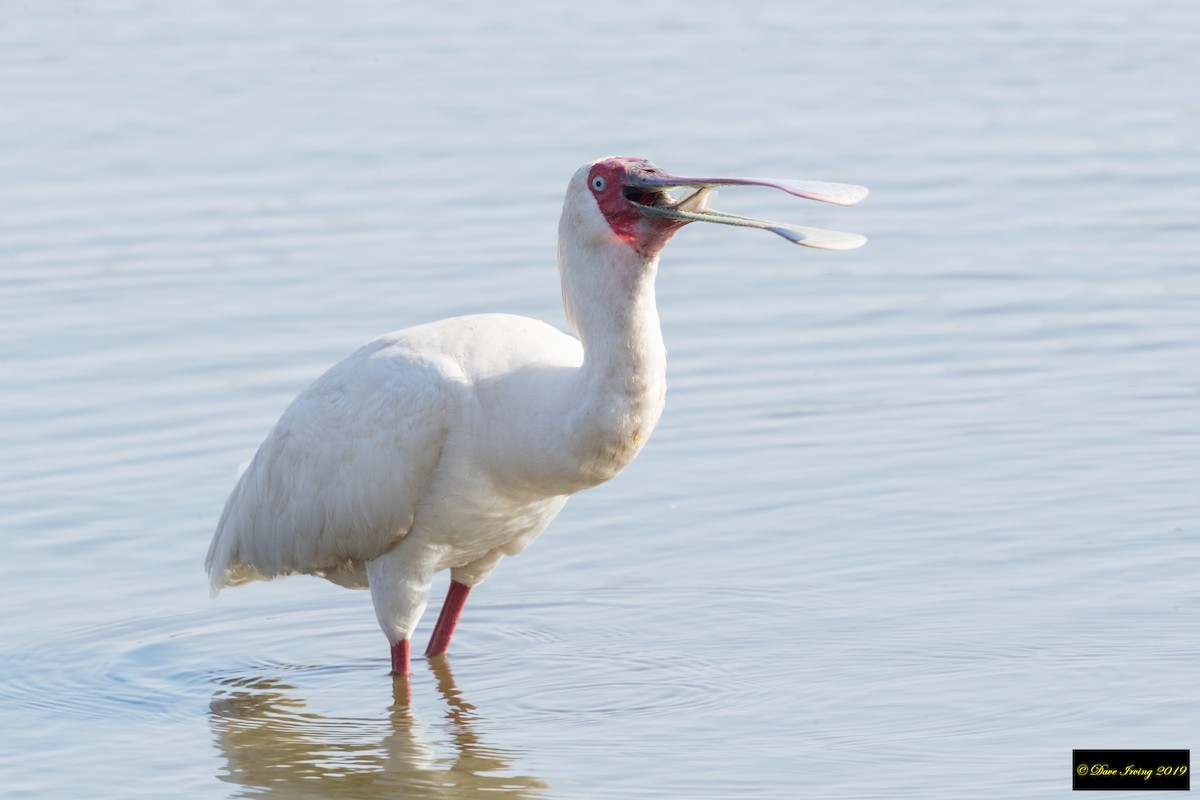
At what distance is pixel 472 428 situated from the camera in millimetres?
8234

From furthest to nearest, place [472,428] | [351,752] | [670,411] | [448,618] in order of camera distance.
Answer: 1. [670,411]
2. [448,618]
3. [351,752]
4. [472,428]

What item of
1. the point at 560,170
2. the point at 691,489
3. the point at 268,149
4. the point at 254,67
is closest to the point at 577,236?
the point at 691,489

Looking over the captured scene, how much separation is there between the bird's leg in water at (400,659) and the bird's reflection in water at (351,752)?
42 mm

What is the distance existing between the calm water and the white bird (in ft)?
1.99

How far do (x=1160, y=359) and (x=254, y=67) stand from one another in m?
10.7

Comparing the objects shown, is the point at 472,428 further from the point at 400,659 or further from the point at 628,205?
the point at 400,659

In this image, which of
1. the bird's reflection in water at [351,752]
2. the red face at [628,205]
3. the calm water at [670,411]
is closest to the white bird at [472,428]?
the red face at [628,205]

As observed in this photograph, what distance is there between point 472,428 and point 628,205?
1.15 metres

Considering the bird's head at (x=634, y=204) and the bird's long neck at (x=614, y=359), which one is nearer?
the bird's head at (x=634, y=204)

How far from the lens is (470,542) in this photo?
A: 8680mm

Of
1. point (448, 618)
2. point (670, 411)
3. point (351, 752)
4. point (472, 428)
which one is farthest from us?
point (670, 411)

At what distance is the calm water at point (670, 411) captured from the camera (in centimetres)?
866

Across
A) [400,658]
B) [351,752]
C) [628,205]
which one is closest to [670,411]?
[400,658]

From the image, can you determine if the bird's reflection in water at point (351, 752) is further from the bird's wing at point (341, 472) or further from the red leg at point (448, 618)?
the bird's wing at point (341, 472)
